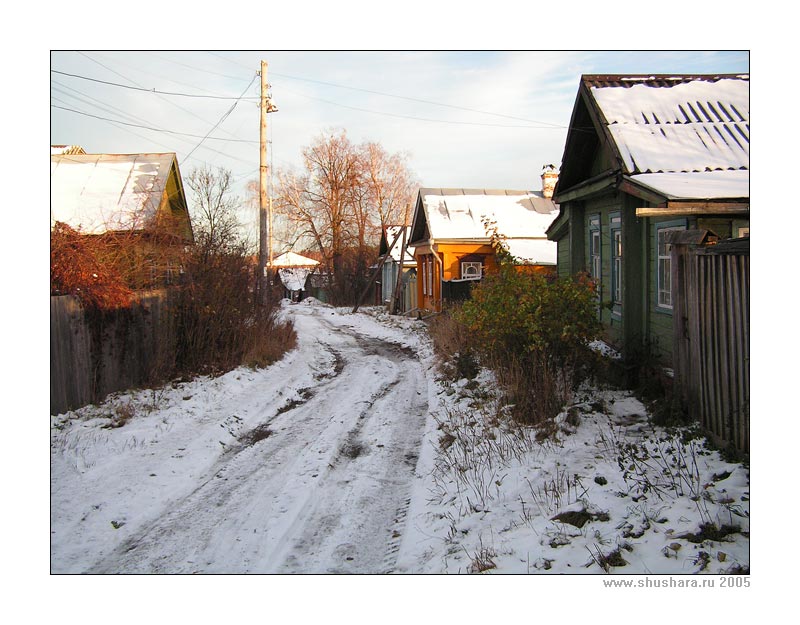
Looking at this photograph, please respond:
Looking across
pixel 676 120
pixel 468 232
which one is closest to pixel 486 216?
pixel 468 232

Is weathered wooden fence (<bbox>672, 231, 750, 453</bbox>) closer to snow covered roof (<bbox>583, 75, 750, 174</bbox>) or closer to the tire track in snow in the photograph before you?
snow covered roof (<bbox>583, 75, 750, 174</bbox>)

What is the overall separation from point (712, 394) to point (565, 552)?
2.51 meters

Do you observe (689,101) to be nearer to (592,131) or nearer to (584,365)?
(592,131)

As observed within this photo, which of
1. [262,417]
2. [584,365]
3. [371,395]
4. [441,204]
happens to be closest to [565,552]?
[584,365]

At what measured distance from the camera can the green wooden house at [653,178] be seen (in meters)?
7.75

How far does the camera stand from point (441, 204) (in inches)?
990

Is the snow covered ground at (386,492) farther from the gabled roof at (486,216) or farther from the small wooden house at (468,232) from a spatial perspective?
the gabled roof at (486,216)

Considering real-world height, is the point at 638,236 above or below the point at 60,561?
above

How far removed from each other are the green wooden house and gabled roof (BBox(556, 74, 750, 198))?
1 cm

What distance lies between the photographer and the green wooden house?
775cm

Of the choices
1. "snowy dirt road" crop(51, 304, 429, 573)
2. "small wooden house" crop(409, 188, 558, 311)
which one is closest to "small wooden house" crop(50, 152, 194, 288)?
"snowy dirt road" crop(51, 304, 429, 573)

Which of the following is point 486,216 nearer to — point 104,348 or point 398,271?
point 398,271

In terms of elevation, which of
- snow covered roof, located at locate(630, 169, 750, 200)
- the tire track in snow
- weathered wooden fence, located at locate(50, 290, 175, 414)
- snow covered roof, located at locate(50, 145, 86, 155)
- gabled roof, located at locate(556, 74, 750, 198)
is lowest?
the tire track in snow

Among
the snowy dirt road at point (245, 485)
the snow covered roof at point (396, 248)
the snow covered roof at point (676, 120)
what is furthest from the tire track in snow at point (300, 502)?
the snow covered roof at point (396, 248)
